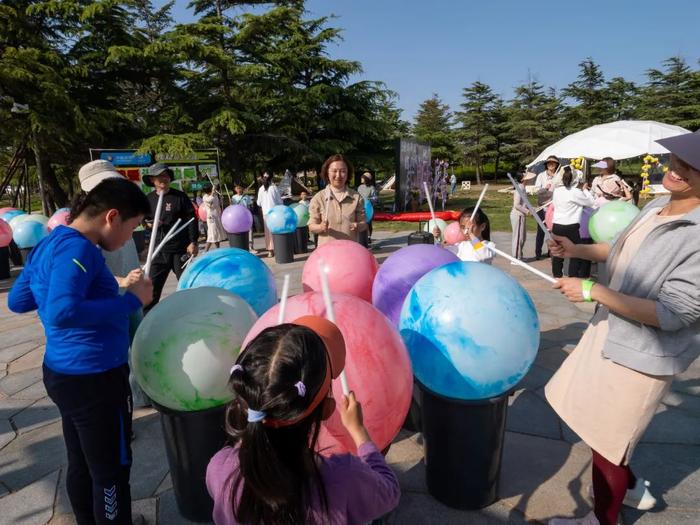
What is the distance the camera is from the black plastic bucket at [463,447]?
2.41 metres

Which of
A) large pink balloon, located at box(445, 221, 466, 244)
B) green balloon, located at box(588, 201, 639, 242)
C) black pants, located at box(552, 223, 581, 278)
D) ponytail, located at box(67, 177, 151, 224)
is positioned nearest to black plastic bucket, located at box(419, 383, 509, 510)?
ponytail, located at box(67, 177, 151, 224)

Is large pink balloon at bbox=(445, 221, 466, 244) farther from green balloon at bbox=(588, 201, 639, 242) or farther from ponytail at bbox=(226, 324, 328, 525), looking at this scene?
ponytail at bbox=(226, 324, 328, 525)

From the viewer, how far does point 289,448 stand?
4.12 ft

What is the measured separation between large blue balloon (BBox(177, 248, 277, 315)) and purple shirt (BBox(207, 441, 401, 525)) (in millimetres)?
2115

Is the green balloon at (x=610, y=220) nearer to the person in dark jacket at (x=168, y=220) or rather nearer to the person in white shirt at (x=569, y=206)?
the person in white shirt at (x=569, y=206)

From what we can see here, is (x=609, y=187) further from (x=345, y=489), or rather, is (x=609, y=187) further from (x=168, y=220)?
(x=345, y=489)

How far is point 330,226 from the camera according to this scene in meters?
4.84

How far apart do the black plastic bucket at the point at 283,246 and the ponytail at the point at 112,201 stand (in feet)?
26.9

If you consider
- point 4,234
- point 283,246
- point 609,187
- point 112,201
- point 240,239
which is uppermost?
point 112,201

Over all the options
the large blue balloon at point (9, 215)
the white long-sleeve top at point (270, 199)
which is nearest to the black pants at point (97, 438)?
the white long-sleeve top at point (270, 199)

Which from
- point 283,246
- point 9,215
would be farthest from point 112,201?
point 9,215

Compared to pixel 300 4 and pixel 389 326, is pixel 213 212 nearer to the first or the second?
pixel 389 326

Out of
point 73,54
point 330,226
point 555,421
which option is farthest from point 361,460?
point 73,54

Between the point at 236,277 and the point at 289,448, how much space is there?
7.91 feet
